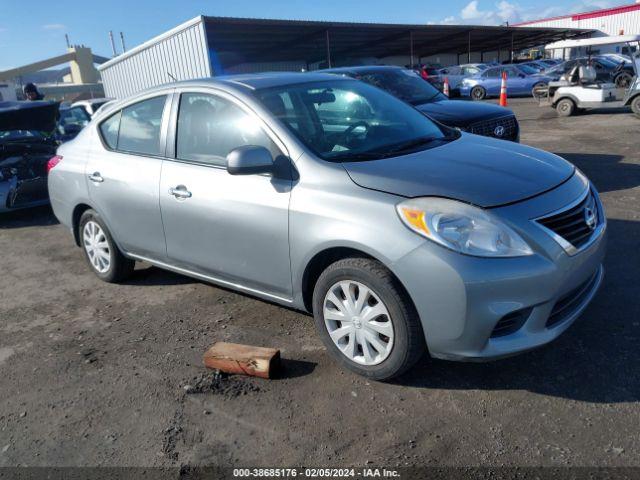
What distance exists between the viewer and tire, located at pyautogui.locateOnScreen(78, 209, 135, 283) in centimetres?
477

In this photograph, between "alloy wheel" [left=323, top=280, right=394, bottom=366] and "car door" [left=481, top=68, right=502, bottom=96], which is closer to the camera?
"alloy wheel" [left=323, top=280, right=394, bottom=366]

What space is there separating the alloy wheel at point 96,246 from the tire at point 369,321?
2542 millimetres

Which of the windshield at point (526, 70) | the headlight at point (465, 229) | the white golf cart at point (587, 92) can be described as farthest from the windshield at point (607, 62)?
the headlight at point (465, 229)

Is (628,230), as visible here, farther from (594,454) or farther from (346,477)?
(346,477)

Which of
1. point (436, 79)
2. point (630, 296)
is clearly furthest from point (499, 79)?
point (630, 296)

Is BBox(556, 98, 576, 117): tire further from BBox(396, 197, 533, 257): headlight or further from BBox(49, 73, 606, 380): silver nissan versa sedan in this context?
BBox(396, 197, 533, 257): headlight

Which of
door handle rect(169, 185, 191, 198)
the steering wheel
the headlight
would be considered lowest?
the headlight

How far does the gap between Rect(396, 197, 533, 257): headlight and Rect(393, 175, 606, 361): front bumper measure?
0.04 meters

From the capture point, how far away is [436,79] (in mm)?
25750

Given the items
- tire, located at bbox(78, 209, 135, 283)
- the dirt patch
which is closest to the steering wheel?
the dirt patch

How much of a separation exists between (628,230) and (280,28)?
2128 cm

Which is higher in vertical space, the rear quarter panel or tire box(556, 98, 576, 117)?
the rear quarter panel

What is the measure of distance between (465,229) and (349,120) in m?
1.51

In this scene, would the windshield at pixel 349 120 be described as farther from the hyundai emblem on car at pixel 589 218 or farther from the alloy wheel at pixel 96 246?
the alloy wheel at pixel 96 246
